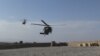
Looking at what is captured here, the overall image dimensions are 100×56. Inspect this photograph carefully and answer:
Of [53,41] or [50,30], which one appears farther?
[53,41]

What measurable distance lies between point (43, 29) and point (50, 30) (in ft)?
6.26

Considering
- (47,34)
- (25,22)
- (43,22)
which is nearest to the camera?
(25,22)

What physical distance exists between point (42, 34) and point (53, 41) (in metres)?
28.6

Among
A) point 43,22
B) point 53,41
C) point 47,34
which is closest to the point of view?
point 47,34

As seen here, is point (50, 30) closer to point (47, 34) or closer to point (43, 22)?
point (47, 34)

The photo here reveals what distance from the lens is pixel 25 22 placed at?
5384 cm

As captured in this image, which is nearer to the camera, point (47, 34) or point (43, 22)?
point (47, 34)

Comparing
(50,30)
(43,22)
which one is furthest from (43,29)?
(43,22)

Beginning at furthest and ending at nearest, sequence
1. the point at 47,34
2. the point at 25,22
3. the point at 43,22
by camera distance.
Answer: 1. the point at 43,22
2. the point at 47,34
3. the point at 25,22

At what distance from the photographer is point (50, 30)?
2335 inches

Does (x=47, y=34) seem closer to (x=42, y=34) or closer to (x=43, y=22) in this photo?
(x=42, y=34)

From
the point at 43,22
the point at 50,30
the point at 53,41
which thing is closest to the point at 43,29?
the point at 50,30

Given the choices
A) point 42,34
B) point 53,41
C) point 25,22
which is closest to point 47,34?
point 42,34

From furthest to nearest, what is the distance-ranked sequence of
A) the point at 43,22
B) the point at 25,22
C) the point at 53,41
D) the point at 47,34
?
the point at 53,41, the point at 43,22, the point at 47,34, the point at 25,22
